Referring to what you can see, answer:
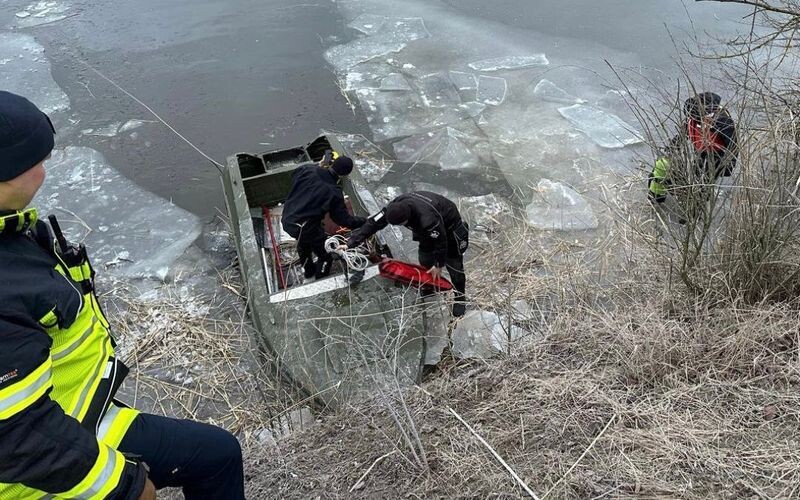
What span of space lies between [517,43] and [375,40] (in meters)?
2.50

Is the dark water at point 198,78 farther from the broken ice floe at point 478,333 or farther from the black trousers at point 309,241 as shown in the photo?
the broken ice floe at point 478,333

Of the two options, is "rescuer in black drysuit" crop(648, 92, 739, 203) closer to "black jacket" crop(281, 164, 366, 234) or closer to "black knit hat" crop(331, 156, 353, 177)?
"black knit hat" crop(331, 156, 353, 177)

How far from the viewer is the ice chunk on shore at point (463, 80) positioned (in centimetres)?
895

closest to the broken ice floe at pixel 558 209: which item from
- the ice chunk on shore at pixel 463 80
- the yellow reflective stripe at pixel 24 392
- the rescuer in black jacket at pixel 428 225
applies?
the rescuer in black jacket at pixel 428 225

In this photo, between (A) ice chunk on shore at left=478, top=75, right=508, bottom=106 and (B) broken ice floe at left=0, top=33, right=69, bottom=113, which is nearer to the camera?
(A) ice chunk on shore at left=478, top=75, right=508, bottom=106

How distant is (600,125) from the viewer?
7.95 metres

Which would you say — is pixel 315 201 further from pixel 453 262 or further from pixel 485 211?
pixel 485 211

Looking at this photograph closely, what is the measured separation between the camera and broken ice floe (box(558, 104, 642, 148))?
7.64 m

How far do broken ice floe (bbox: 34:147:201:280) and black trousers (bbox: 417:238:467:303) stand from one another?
2.94m

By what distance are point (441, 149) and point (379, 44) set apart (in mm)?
3492

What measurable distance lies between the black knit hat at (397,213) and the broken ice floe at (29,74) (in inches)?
270

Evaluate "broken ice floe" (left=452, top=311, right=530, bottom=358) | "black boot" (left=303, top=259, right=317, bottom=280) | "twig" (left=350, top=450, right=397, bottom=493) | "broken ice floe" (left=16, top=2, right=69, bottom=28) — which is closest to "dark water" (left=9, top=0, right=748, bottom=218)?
"broken ice floe" (left=16, top=2, right=69, bottom=28)

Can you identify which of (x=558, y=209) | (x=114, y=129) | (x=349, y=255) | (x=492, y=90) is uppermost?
(x=492, y=90)

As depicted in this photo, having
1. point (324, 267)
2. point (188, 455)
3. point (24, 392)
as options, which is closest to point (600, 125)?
point (324, 267)
